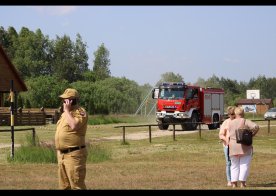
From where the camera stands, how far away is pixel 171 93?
32.7 metres

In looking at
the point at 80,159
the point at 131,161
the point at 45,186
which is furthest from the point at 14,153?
the point at 80,159

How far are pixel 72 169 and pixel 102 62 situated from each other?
103583 millimetres

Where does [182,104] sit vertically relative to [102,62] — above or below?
below

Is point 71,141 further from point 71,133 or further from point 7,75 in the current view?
point 7,75

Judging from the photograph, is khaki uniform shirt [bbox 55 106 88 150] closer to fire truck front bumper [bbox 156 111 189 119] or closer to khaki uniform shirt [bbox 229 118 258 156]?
khaki uniform shirt [bbox 229 118 258 156]

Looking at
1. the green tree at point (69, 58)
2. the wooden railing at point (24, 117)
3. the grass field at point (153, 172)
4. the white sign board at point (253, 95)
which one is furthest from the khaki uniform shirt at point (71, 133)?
the white sign board at point (253, 95)

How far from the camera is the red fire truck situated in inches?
1271

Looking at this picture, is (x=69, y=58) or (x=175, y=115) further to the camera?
(x=69, y=58)

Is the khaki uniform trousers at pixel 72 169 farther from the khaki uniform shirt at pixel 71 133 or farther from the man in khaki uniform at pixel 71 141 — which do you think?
the khaki uniform shirt at pixel 71 133

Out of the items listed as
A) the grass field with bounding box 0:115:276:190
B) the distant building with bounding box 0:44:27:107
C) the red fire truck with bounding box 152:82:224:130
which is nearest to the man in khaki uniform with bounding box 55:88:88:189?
the grass field with bounding box 0:115:276:190

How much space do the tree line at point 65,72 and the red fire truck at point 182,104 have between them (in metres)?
31.5

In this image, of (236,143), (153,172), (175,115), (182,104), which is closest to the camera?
(236,143)

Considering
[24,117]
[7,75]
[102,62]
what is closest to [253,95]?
[102,62]
